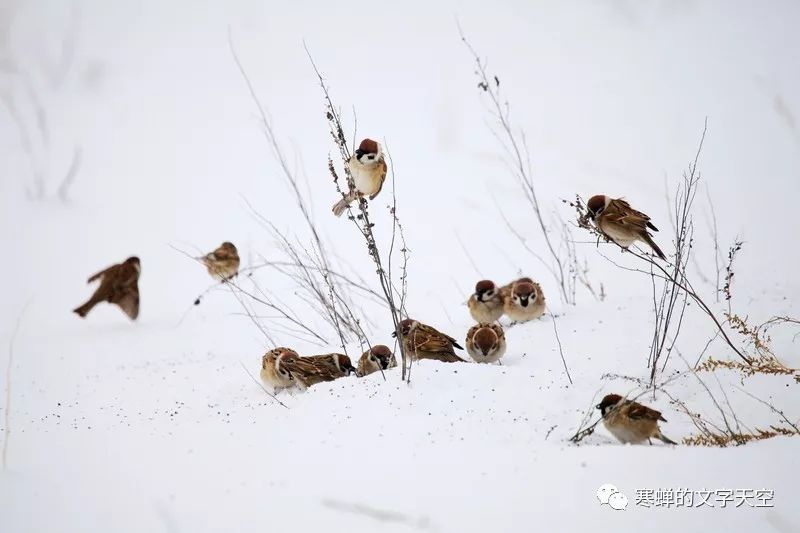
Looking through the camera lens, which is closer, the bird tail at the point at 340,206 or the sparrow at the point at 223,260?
the bird tail at the point at 340,206

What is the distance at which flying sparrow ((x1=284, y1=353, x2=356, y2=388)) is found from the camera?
477 cm

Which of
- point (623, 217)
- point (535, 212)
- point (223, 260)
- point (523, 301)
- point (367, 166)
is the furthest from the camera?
point (535, 212)

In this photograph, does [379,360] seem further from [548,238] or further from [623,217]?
[548,238]

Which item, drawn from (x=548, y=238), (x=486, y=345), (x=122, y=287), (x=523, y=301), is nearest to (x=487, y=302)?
(x=523, y=301)

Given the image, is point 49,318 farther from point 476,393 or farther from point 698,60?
point 698,60

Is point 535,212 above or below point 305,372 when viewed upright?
above

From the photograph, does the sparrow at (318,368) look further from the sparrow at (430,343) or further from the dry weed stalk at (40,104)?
the dry weed stalk at (40,104)

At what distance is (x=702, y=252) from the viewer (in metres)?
9.96

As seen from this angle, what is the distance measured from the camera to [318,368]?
4824 millimetres

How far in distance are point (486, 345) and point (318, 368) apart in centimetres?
116

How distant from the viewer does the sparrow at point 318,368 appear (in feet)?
15.6

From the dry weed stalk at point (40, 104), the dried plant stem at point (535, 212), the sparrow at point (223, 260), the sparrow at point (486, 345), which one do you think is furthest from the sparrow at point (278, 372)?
the dry weed stalk at point (40, 104)

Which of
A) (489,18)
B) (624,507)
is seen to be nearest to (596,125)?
(489,18)

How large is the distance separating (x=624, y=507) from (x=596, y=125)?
39.9 feet
